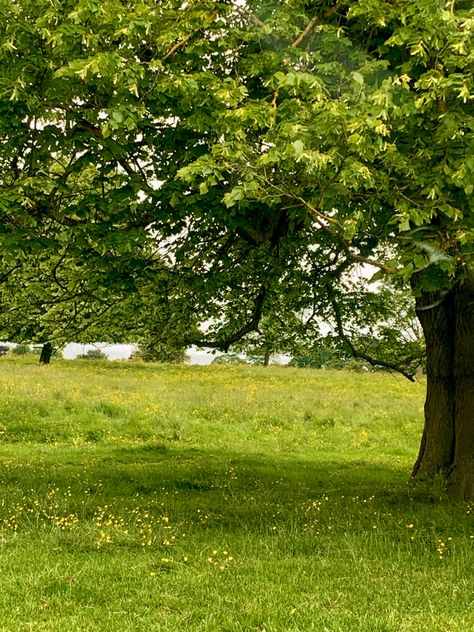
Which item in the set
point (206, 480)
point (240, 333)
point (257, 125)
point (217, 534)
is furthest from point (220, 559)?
point (206, 480)

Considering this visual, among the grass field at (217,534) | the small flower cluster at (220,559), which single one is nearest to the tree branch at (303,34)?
the small flower cluster at (220,559)

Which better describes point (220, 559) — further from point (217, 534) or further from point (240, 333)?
point (240, 333)

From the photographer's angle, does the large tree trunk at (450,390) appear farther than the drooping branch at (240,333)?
No

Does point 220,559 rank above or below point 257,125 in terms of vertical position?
below

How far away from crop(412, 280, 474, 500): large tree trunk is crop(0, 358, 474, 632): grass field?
69 centimetres

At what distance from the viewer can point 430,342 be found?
13.7 m

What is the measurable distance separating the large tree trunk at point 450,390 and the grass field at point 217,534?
2.26 feet

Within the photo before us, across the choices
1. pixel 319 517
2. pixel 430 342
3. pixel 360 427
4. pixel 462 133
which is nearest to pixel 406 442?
pixel 360 427

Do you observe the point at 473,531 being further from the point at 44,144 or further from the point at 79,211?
the point at 44,144

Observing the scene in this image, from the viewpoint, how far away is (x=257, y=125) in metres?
8.08

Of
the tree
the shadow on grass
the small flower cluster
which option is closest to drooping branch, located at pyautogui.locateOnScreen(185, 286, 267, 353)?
the tree

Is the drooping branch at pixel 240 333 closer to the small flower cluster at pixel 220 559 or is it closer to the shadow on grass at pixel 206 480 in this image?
the shadow on grass at pixel 206 480

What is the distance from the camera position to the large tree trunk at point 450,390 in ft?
40.4

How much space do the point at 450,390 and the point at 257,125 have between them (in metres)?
8.02
